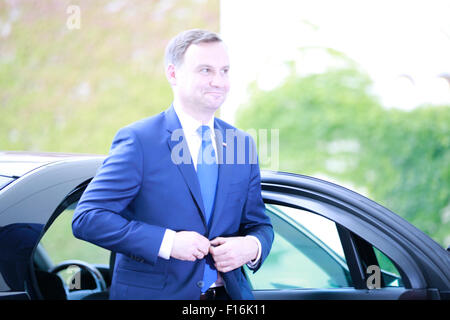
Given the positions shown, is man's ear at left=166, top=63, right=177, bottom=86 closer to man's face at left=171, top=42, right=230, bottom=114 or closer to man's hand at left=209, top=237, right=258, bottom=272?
man's face at left=171, top=42, right=230, bottom=114

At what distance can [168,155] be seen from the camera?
1.65m

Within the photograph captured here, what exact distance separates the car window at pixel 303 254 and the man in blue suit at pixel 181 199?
2.23ft

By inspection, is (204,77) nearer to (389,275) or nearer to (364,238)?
(364,238)

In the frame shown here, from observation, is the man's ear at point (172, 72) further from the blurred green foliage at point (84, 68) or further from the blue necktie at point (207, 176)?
the blurred green foliage at point (84, 68)

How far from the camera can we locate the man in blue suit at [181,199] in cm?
156

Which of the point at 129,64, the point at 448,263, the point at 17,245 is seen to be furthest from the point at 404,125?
the point at 17,245

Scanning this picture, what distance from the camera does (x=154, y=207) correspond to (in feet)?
5.35

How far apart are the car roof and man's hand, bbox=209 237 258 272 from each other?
682 millimetres

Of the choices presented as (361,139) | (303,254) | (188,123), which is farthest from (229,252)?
(361,139)

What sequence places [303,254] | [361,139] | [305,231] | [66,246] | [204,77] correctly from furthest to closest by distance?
[361,139] → [66,246] → [303,254] → [305,231] → [204,77]

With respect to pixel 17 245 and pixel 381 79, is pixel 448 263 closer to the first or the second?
pixel 17 245

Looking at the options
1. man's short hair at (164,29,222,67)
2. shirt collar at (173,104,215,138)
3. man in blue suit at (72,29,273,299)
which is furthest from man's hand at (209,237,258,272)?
man's short hair at (164,29,222,67)

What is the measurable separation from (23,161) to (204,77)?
0.74m
